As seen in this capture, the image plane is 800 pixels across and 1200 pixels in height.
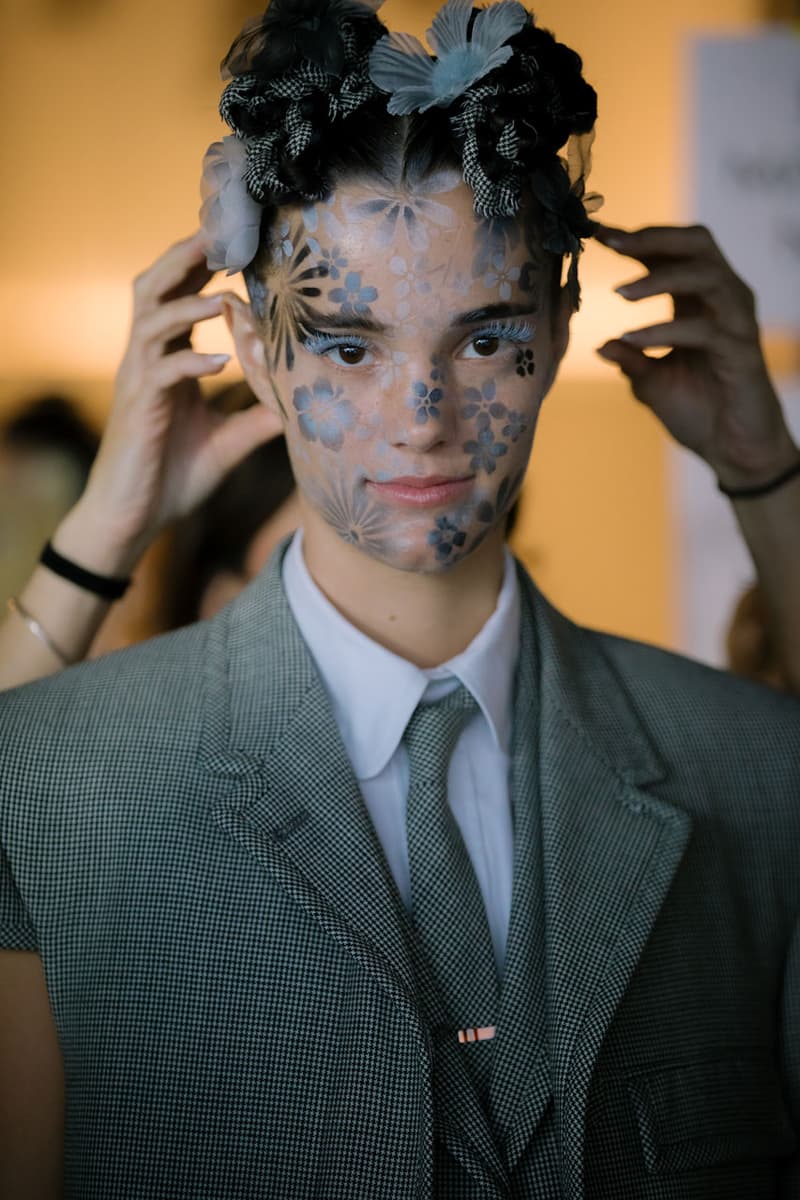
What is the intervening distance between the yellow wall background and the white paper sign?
59 mm

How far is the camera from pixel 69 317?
2.86m

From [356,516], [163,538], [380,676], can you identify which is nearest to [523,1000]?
[380,676]

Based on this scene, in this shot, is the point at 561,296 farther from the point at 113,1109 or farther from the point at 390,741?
the point at 113,1109

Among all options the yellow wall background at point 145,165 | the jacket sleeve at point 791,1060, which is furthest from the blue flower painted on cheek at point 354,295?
the yellow wall background at point 145,165

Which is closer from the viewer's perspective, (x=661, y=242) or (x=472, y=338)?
(x=472, y=338)

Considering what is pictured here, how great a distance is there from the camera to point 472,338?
1381 millimetres

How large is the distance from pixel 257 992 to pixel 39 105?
2.05 m

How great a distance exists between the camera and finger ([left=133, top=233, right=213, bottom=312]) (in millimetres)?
1648

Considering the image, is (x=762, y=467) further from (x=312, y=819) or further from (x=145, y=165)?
(x=145, y=165)

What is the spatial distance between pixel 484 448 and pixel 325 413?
0.16 m

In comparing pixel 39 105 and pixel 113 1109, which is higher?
pixel 39 105

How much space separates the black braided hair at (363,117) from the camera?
132 cm

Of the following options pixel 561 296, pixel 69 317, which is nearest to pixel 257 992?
pixel 561 296

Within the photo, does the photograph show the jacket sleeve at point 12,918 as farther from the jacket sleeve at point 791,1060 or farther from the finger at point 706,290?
the finger at point 706,290
